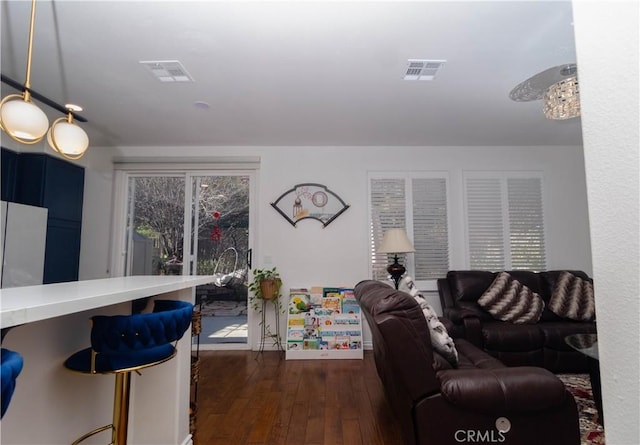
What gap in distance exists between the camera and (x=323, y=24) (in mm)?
1983

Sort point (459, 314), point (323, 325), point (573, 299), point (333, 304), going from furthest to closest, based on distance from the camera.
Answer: point (333, 304), point (323, 325), point (573, 299), point (459, 314)

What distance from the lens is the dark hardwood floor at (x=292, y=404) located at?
6.69 feet

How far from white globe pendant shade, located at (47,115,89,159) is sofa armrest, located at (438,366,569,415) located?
8.17 ft

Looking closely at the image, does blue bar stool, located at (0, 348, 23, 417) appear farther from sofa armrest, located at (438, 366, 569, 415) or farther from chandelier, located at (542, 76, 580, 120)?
chandelier, located at (542, 76, 580, 120)

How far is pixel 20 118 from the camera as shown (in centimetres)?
154

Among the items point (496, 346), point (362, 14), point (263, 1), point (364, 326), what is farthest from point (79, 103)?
point (496, 346)

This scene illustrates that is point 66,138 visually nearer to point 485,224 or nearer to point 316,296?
point 316,296

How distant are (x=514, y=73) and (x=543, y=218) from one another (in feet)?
8.11

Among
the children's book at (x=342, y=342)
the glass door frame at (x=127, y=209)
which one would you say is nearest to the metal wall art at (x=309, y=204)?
the glass door frame at (x=127, y=209)

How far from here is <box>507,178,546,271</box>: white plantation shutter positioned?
4129 mm

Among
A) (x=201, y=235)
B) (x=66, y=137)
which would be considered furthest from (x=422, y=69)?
(x=201, y=235)

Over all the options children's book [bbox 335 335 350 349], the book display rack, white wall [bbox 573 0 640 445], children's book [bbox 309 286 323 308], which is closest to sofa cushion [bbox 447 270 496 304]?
the book display rack

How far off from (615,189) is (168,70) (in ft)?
9.37

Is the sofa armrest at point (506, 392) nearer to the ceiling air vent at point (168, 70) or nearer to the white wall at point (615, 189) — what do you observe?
the white wall at point (615, 189)
